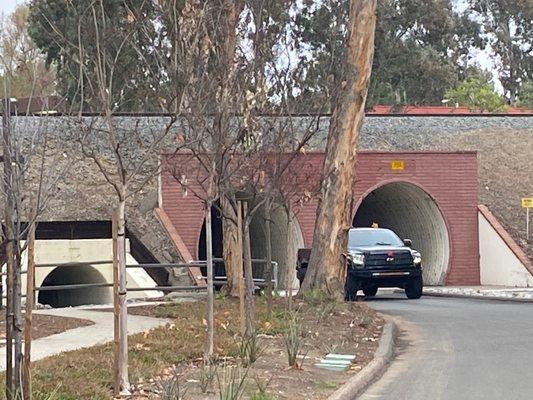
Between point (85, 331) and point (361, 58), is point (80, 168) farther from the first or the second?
point (85, 331)

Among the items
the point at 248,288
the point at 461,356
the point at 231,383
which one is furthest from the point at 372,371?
the point at 231,383

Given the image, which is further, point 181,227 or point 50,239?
point 181,227

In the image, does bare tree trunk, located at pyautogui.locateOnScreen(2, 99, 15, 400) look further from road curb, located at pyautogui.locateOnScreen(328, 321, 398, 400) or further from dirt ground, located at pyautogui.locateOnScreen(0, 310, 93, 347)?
dirt ground, located at pyautogui.locateOnScreen(0, 310, 93, 347)

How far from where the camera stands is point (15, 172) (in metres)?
7.86

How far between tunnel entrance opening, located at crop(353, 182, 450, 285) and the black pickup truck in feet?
26.0

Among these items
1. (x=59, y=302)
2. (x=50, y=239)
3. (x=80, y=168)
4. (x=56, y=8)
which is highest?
(x=56, y=8)

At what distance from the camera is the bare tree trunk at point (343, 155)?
20688 millimetres

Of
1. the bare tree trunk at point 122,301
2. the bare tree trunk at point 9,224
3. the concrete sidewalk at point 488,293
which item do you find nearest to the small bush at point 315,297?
the concrete sidewalk at point 488,293

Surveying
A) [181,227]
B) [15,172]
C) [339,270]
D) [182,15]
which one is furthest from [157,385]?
[181,227]

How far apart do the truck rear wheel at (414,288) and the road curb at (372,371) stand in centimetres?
1033

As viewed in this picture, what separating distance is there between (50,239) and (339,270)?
11.6 m

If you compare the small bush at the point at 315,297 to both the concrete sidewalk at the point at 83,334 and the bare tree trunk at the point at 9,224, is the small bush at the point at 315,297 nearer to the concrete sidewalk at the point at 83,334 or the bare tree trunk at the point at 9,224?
the concrete sidewalk at the point at 83,334

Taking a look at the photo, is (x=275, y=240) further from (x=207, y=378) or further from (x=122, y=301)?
(x=122, y=301)

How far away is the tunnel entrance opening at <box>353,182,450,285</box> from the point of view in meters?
35.2
